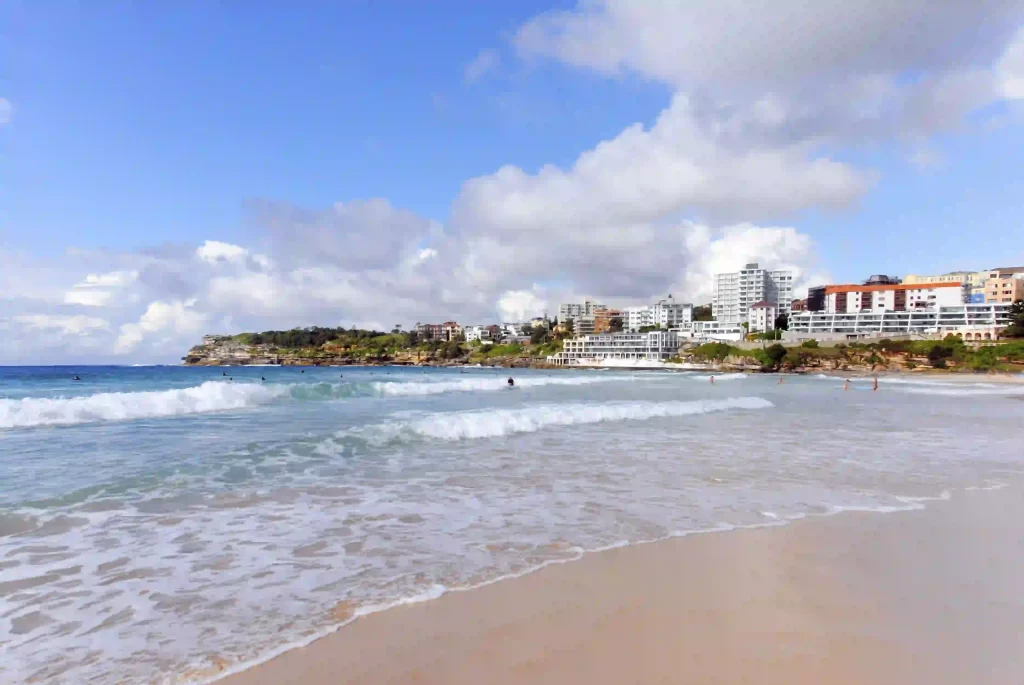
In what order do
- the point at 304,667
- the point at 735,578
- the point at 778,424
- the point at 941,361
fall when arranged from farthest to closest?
1. the point at 941,361
2. the point at 778,424
3. the point at 735,578
4. the point at 304,667

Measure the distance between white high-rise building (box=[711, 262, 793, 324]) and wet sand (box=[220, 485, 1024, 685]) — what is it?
156312mm

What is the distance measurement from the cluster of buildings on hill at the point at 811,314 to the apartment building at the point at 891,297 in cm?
16

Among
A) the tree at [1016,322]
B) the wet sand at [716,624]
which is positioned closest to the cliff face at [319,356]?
the tree at [1016,322]

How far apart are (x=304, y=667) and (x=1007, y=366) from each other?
98058 millimetres

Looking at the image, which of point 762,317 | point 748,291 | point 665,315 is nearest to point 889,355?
point 762,317

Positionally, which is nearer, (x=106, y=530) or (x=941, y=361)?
(x=106, y=530)

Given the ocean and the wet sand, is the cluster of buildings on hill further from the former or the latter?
the wet sand

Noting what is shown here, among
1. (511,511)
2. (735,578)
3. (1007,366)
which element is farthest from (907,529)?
(1007,366)

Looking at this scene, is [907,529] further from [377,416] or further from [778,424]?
[377,416]

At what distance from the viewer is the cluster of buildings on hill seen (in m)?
107

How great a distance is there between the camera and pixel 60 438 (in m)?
13.1

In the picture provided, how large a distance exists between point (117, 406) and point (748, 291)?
16085cm

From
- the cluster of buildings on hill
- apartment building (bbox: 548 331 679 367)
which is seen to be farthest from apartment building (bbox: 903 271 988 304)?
apartment building (bbox: 548 331 679 367)

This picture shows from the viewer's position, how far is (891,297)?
124500 millimetres
